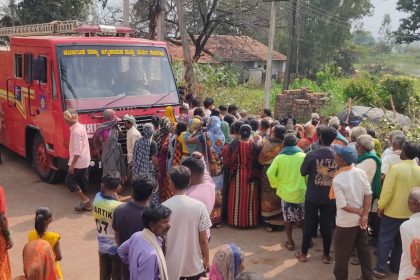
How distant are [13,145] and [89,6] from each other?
15743 millimetres

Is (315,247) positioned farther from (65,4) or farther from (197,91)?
(65,4)

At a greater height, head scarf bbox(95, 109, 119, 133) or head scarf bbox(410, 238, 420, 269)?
head scarf bbox(95, 109, 119, 133)

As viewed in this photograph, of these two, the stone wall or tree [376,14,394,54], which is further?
tree [376,14,394,54]

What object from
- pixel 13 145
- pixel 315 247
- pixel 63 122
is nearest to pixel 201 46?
pixel 13 145

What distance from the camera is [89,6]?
23062mm

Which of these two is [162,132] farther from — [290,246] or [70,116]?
[290,246]

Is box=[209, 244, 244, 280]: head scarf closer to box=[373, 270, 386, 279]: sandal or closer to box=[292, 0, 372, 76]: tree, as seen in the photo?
box=[373, 270, 386, 279]: sandal

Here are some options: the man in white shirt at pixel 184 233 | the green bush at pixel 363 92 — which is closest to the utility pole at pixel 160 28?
the green bush at pixel 363 92

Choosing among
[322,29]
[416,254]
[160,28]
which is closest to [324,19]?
[322,29]

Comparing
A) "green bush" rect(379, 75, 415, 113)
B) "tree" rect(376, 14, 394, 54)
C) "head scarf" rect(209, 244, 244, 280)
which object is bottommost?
"head scarf" rect(209, 244, 244, 280)

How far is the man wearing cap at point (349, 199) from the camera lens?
4.35 m

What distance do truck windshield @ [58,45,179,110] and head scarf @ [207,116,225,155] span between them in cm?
180

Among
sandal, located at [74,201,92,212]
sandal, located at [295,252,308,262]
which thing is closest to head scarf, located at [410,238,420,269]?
sandal, located at [295,252,308,262]

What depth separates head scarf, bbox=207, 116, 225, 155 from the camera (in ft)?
20.7
